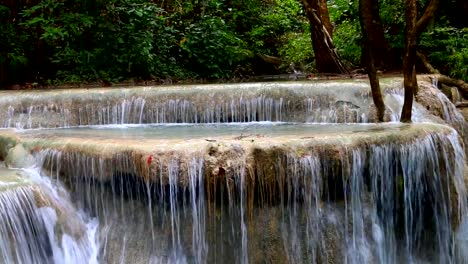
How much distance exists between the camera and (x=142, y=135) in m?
6.16

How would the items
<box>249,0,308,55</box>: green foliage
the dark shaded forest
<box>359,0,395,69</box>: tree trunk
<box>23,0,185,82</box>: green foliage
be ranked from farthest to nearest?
<box>249,0,308,55</box>: green foliage, <box>23,0,185,82</box>: green foliage, the dark shaded forest, <box>359,0,395,69</box>: tree trunk

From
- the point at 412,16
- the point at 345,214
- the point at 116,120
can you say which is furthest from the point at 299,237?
the point at 116,120

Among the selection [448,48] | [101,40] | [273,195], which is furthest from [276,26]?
[273,195]

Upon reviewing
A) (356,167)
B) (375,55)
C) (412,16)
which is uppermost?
(412,16)

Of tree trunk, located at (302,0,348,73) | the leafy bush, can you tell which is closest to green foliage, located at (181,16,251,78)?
tree trunk, located at (302,0,348,73)

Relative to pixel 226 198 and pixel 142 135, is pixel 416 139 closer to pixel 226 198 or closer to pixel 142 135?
pixel 226 198

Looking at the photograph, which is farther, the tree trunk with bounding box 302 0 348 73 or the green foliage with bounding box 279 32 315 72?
the green foliage with bounding box 279 32 315 72

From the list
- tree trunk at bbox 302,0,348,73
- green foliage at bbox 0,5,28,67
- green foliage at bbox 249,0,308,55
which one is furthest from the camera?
green foliage at bbox 249,0,308,55

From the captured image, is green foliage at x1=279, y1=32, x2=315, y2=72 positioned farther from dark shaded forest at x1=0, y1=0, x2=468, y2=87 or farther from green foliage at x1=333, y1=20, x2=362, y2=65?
green foliage at x1=333, y1=20, x2=362, y2=65

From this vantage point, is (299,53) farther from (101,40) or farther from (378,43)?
(101,40)

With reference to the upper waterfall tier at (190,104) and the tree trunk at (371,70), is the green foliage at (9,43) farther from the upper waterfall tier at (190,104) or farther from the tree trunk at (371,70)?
the tree trunk at (371,70)

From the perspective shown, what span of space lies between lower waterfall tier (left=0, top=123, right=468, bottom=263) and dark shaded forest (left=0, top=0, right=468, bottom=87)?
3812 millimetres

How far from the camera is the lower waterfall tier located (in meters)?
4.71

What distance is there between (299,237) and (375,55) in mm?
5852
